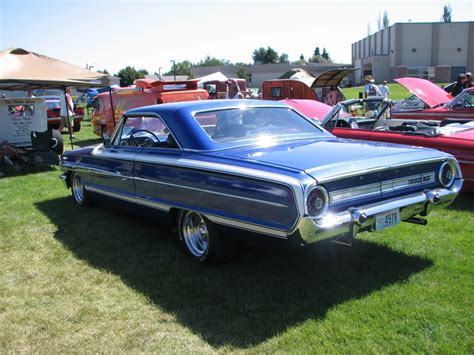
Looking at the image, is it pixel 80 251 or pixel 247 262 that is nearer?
pixel 247 262

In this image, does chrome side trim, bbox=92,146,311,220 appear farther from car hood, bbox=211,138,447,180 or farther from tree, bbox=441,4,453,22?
tree, bbox=441,4,453,22

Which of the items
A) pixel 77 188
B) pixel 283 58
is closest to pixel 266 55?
pixel 283 58

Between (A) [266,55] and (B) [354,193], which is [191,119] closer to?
(B) [354,193]

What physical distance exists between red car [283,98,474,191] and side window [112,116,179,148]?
2885 mm

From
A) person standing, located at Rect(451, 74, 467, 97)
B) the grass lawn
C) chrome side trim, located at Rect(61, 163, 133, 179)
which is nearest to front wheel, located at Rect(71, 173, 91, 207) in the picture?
chrome side trim, located at Rect(61, 163, 133, 179)

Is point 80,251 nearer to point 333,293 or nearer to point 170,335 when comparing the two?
point 170,335

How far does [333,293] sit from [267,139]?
150 cm

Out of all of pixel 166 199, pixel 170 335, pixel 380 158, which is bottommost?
pixel 170 335

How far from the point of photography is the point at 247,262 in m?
4.32

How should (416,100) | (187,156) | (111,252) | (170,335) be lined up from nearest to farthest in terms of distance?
(170,335) < (187,156) < (111,252) < (416,100)

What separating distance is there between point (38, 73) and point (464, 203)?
7.90 metres

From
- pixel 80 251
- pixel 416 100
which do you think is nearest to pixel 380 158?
pixel 80 251

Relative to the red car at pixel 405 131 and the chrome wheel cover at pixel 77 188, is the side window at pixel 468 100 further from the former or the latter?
the chrome wheel cover at pixel 77 188

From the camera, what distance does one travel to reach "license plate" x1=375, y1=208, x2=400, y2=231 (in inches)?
140
